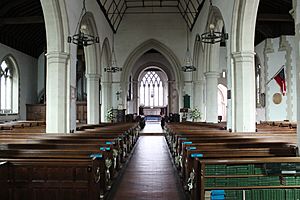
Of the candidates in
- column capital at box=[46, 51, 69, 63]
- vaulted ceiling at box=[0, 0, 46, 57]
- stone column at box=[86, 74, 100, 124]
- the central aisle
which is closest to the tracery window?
vaulted ceiling at box=[0, 0, 46, 57]

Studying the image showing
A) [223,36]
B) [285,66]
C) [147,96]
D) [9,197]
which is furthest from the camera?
[147,96]

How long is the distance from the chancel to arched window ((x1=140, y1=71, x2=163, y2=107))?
14.7ft

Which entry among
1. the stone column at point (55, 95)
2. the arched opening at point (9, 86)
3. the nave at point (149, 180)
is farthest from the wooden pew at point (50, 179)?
the arched opening at point (9, 86)

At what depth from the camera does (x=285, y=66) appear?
539 inches

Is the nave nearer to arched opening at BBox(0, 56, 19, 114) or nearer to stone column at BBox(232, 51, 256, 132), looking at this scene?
stone column at BBox(232, 51, 256, 132)

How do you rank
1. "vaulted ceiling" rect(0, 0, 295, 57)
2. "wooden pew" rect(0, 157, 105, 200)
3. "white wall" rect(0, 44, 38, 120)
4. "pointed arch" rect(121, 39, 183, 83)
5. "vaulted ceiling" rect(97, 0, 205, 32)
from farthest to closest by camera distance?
"pointed arch" rect(121, 39, 183, 83) → "white wall" rect(0, 44, 38, 120) → "vaulted ceiling" rect(97, 0, 205, 32) → "vaulted ceiling" rect(0, 0, 295, 57) → "wooden pew" rect(0, 157, 105, 200)

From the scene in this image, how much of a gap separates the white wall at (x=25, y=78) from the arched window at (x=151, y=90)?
14.4 m

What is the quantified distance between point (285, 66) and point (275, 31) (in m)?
1.78

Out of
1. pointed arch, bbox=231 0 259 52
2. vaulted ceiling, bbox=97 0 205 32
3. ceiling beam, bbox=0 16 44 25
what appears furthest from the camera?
vaulted ceiling, bbox=97 0 205 32

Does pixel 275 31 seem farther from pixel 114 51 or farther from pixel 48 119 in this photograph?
pixel 48 119

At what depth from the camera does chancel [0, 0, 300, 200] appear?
11.0 ft

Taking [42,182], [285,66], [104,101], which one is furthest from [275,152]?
[104,101]

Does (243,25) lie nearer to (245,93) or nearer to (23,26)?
(245,93)

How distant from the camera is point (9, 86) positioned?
54.6 feet
